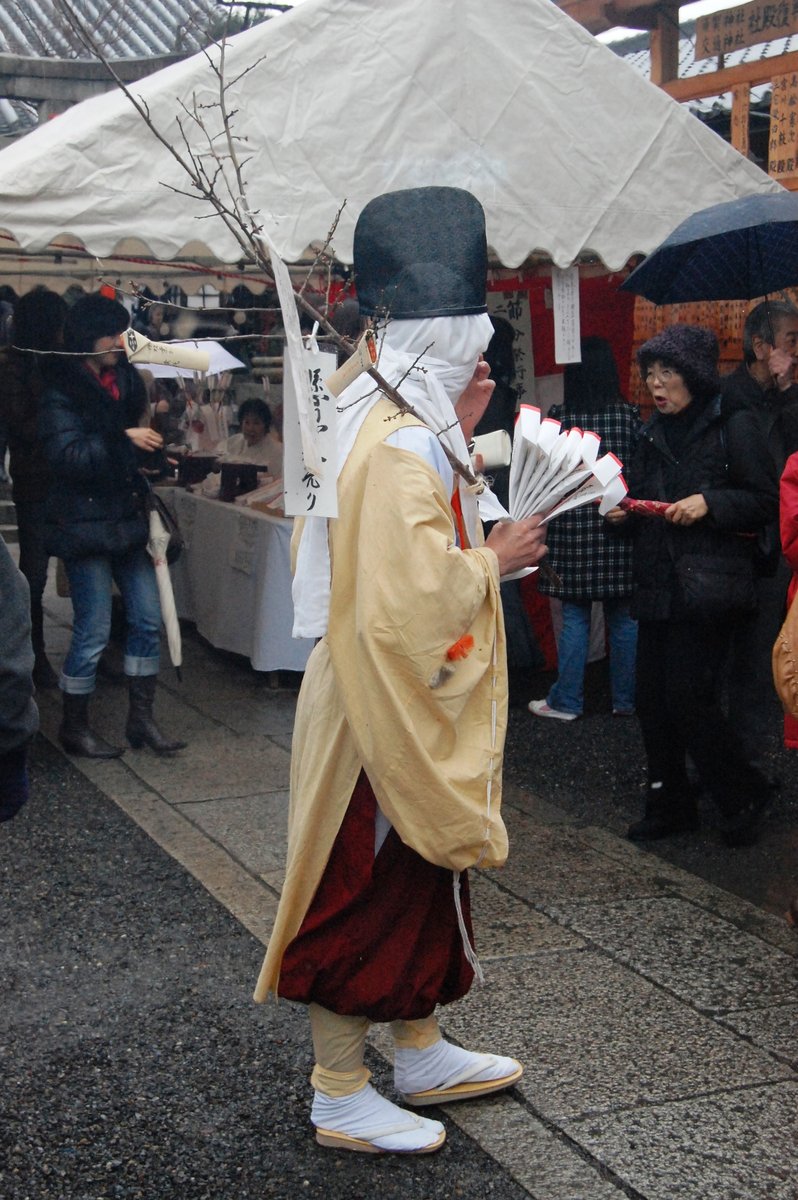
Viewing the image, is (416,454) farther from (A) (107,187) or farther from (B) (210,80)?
(B) (210,80)

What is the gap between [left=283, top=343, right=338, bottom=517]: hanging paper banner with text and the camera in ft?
8.40

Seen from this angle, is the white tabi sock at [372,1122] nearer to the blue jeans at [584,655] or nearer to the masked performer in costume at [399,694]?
the masked performer in costume at [399,694]

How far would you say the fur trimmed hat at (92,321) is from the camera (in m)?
5.94

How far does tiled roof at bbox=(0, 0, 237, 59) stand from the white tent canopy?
9133mm

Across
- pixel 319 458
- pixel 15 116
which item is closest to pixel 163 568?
pixel 319 458

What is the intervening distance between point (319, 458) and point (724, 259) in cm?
404

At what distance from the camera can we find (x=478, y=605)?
270 centimetres

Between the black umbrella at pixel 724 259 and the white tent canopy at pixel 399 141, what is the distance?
0.50 m

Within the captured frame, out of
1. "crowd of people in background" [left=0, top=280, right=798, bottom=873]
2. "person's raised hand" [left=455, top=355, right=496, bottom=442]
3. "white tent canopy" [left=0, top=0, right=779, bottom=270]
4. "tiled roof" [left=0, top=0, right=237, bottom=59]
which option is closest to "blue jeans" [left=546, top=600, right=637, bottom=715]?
"crowd of people in background" [left=0, top=280, right=798, bottom=873]

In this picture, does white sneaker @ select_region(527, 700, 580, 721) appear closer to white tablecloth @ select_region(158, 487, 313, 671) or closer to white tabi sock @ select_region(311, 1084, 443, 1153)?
white tablecloth @ select_region(158, 487, 313, 671)

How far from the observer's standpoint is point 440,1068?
3115 mm

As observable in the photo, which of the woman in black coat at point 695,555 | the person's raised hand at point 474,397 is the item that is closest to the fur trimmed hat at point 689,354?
the woman in black coat at point 695,555

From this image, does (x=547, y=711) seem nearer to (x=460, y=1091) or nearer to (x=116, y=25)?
(x=460, y=1091)

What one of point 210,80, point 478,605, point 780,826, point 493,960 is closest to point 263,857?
point 493,960
